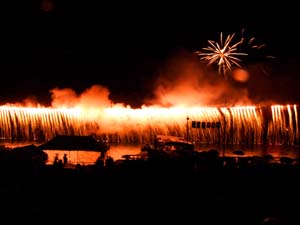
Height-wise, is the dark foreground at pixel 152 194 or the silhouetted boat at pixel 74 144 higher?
the silhouetted boat at pixel 74 144

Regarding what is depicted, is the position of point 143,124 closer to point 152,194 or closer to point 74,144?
point 74,144

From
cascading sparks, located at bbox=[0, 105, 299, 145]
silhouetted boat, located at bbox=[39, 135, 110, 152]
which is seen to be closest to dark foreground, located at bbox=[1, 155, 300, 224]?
silhouetted boat, located at bbox=[39, 135, 110, 152]

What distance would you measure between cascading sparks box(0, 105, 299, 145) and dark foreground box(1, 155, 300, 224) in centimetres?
2039

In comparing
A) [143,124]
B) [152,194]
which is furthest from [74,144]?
[143,124]

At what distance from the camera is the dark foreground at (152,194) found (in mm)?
9219

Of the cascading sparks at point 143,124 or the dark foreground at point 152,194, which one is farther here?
the cascading sparks at point 143,124

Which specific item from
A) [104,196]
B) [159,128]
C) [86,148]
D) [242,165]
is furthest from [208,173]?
[159,128]

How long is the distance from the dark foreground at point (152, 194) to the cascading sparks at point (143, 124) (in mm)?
20387

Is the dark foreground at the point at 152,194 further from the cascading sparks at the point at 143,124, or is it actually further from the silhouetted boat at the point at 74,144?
the cascading sparks at the point at 143,124

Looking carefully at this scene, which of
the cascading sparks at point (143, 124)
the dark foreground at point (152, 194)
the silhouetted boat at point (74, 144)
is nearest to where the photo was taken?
the dark foreground at point (152, 194)

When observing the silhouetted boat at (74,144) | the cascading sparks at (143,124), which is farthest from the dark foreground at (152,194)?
the cascading sparks at (143,124)

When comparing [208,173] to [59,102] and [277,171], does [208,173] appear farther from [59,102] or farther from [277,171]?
[59,102]

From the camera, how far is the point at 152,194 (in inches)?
440

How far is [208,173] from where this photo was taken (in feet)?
43.9
